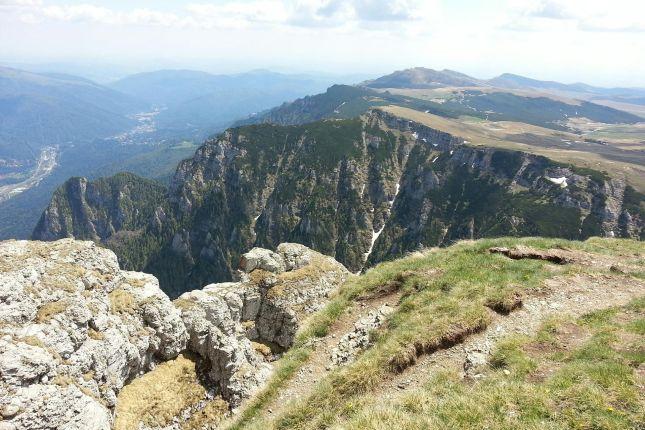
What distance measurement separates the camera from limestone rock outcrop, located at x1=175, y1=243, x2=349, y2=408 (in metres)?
35.6

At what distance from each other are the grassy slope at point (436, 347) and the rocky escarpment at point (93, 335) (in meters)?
11.7

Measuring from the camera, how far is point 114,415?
27.8m

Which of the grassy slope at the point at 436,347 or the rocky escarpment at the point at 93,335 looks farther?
the rocky escarpment at the point at 93,335

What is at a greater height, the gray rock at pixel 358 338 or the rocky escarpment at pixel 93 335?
the gray rock at pixel 358 338

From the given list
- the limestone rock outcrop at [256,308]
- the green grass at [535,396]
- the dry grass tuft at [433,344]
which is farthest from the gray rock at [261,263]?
the green grass at [535,396]

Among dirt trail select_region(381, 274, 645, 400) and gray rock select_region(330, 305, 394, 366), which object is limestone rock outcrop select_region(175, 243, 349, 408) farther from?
dirt trail select_region(381, 274, 645, 400)

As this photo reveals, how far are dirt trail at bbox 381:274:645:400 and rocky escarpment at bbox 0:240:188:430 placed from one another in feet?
65.5

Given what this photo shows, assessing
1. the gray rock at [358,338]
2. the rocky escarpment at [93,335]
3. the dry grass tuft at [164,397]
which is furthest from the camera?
the dry grass tuft at [164,397]

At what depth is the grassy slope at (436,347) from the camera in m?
12.8

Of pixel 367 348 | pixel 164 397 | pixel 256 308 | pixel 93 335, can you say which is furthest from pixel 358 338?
pixel 256 308

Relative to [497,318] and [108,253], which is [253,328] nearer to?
[108,253]

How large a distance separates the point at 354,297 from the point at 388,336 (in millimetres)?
7325

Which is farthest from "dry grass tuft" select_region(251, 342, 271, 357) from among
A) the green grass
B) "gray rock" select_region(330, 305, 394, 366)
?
the green grass

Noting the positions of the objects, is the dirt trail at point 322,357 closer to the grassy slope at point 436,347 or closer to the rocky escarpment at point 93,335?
the grassy slope at point 436,347
